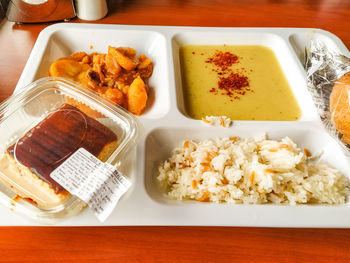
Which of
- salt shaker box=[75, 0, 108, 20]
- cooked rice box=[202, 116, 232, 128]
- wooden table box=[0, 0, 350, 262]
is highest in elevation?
salt shaker box=[75, 0, 108, 20]

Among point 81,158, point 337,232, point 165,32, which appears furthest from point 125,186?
point 165,32

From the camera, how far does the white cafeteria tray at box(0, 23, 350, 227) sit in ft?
2.93

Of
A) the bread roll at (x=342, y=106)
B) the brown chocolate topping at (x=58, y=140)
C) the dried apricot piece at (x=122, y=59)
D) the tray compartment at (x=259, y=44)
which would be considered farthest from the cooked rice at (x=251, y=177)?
the dried apricot piece at (x=122, y=59)

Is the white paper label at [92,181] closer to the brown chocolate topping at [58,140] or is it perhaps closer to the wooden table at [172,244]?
the brown chocolate topping at [58,140]

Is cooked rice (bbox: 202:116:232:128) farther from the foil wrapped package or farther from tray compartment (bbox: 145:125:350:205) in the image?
the foil wrapped package

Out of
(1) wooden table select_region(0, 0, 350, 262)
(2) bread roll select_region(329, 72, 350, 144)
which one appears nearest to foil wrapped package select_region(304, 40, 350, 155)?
(2) bread roll select_region(329, 72, 350, 144)

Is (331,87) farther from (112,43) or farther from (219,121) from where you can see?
(112,43)

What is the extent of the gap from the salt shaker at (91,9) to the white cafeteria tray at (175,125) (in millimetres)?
194

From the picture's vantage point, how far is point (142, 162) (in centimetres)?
105

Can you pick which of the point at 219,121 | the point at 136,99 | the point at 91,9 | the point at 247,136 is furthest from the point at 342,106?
the point at 91,9

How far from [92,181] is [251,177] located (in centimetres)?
57

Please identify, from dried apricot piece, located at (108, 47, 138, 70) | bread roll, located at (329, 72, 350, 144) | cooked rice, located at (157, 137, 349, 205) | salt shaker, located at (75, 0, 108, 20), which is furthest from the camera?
salt shaker, located at (75, 0, 108, 20)

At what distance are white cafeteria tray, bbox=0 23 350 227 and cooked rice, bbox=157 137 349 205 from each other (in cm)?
6

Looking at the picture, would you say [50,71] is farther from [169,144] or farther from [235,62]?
[235,62]
